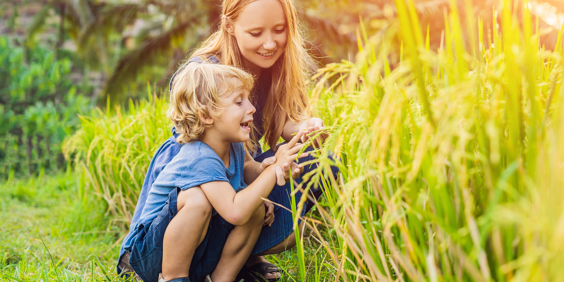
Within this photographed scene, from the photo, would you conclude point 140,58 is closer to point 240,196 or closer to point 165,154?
point 165,154

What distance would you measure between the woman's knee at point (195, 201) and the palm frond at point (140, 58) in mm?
6923

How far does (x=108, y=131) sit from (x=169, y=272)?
1777mm

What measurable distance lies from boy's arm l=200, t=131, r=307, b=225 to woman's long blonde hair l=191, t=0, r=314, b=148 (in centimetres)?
58

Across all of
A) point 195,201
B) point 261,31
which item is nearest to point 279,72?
point 261,31

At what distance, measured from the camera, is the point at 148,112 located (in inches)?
114

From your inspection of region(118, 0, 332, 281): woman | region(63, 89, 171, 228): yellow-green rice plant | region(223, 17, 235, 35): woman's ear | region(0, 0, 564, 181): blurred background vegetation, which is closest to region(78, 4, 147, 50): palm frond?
region(0, 0, 564, 181): blurred background vegetation

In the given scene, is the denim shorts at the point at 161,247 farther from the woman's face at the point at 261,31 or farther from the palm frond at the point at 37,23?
the palm frond at the point at 37,23

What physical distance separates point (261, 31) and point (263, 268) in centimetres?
107

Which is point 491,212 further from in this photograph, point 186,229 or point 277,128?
point 277,128

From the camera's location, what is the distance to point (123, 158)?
9.75ft

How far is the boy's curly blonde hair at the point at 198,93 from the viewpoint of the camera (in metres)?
1.66

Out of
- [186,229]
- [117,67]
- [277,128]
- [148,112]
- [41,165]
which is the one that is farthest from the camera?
[117,67]

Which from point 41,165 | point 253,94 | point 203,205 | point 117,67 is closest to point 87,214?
point 253,94

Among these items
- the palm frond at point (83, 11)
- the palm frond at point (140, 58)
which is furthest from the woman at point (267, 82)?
the palm frond at point (83, 11)
